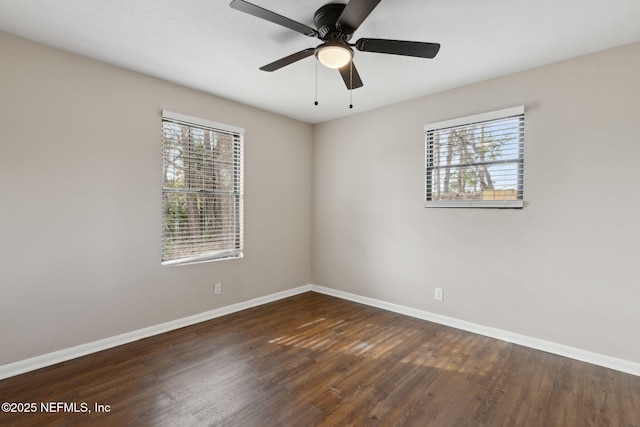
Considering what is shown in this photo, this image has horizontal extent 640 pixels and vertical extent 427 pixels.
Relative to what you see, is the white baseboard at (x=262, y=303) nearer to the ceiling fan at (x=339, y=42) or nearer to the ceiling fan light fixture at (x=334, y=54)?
the ceiling fan at (x=339, y=42)

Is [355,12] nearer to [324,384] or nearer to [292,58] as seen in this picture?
[292,58]

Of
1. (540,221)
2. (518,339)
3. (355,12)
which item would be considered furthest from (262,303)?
(355,12)

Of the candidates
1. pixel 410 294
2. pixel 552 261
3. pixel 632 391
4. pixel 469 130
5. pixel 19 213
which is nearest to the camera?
pixel 632 391

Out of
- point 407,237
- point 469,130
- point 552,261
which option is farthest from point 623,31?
point 407,237

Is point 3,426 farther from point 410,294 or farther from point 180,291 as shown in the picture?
point 410,294

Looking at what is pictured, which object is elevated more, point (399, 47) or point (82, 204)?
point (399, 47)

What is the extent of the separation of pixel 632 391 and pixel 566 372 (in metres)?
0.37

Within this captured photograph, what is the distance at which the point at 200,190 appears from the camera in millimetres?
3482

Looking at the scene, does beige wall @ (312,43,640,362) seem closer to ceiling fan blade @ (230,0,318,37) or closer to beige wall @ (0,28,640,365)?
beige wall @ (0,28,640,365)

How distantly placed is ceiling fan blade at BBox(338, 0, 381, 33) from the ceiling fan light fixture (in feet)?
0.39

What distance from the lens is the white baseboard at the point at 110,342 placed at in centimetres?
237

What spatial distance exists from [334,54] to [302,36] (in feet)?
1.75

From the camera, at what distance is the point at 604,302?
100 inches

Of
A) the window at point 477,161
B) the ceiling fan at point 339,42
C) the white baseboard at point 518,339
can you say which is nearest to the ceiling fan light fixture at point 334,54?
the ceiling fan at point 339,42
